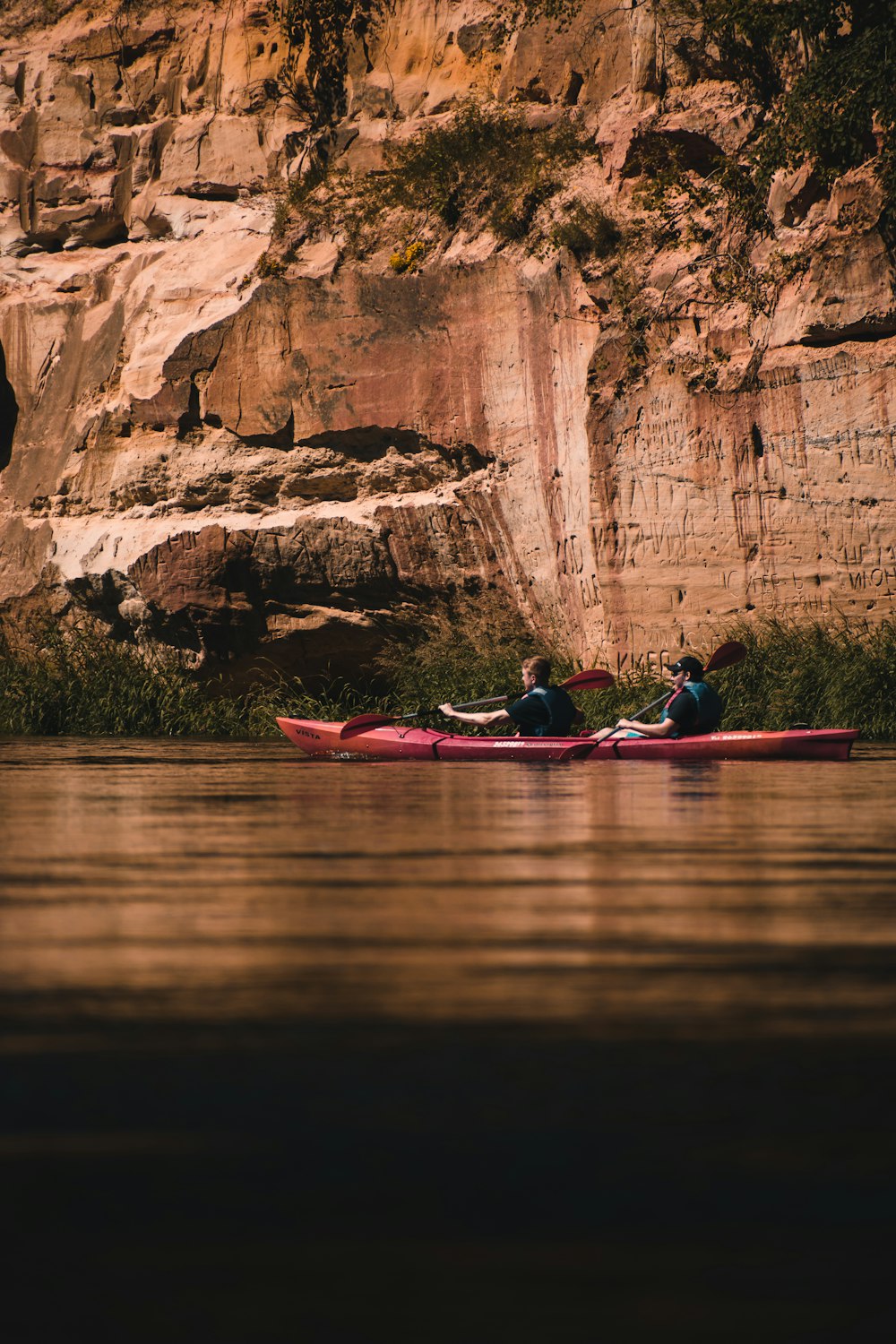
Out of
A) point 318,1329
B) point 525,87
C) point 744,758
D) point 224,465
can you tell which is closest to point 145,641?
point 224,465

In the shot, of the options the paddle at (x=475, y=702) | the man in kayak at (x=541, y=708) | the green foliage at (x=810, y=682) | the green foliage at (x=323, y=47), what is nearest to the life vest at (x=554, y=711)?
the man in kayak at (x=541, y=708)

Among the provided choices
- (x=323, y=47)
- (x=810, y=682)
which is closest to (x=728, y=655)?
(x=810, y=682)

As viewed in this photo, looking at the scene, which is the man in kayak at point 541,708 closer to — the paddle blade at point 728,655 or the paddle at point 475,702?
the paddle at point 475,702

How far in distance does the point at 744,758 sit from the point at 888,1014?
32.9 ft

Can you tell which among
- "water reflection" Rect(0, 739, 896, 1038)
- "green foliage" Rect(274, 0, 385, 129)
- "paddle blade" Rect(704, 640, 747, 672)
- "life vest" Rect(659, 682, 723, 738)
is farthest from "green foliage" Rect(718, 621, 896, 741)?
"green foliage" Rect(274, 0, 385, 129)

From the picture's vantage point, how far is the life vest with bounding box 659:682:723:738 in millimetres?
12492

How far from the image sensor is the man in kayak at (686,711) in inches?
490

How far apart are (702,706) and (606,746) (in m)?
0.88

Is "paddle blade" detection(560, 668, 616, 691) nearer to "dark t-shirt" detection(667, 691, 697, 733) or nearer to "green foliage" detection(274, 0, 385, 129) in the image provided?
"dark t-shirt" detection(667, 691, 697, 733)

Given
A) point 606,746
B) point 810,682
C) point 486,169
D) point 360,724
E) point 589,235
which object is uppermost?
point 486,169

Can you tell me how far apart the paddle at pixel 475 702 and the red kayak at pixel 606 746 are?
0.22ft

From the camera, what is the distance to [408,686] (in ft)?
59.7

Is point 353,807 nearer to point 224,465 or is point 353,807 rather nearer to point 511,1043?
point 511,1043

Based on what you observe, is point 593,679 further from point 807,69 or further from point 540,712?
point 807,69
